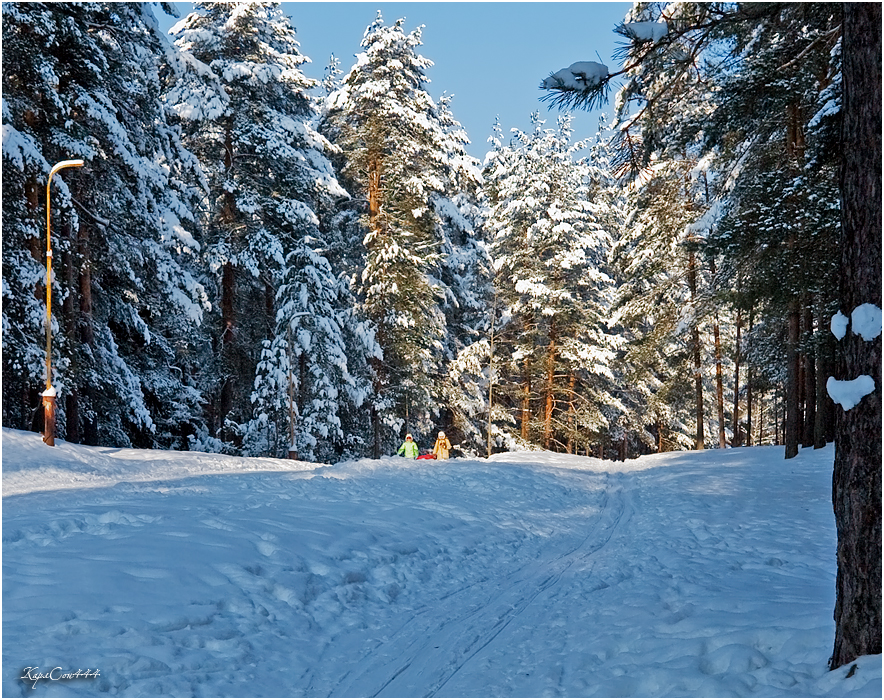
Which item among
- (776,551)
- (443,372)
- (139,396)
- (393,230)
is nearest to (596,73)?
(776,551)

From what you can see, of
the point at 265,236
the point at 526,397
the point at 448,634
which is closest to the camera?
the point at 448,634

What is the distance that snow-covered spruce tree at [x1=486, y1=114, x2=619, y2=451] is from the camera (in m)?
32.2

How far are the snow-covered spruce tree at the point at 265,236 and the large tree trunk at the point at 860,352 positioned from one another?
2013 centimetres

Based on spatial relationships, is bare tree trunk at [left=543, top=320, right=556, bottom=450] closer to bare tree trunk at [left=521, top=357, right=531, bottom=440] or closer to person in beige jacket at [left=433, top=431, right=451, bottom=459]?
bare tree trunk at [left=521, top=357, right=531, bottom=440]

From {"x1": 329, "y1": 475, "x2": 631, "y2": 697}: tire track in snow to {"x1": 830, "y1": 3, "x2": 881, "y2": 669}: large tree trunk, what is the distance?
2986 millimetres

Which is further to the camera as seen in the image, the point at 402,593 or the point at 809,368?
the point at 809,368

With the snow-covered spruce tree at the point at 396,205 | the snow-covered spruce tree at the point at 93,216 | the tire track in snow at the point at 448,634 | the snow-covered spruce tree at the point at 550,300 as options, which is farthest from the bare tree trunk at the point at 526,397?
the tire track in snow at the point at 448,634

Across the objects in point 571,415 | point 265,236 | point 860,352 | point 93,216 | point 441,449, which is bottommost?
point 441,449

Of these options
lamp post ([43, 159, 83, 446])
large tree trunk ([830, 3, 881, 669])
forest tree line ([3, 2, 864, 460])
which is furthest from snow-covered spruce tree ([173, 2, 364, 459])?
large tree trunk ([830, 3, 881, 669])

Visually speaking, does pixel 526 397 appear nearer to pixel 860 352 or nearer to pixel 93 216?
pixel 93 216

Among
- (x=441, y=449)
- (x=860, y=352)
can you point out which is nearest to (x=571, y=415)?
(x=441, y=449)

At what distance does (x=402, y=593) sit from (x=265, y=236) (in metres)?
19.1

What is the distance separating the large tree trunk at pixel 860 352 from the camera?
4.27m

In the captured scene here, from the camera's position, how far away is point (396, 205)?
85.2ft
